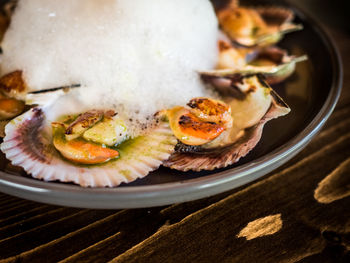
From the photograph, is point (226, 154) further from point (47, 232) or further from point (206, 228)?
point (47, 232)

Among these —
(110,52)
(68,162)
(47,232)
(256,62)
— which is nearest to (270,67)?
(256,62)

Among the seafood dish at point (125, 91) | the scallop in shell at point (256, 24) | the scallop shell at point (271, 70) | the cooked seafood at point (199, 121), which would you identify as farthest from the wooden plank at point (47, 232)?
the scallop in shell at point (256, 24)

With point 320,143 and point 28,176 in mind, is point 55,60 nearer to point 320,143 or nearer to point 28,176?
point 28,176

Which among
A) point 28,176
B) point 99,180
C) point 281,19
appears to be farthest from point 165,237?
point 281,19

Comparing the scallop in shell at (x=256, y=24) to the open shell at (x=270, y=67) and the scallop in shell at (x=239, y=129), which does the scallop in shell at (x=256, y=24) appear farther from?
the scallop in shell at (x=239, y=129)

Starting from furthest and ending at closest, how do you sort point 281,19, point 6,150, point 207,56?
1. point 281,19
2. point 207,56
3. point 6,150

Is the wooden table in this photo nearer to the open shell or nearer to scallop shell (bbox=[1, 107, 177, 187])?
scallop shell (bbox=[1, 107, 177, 187])

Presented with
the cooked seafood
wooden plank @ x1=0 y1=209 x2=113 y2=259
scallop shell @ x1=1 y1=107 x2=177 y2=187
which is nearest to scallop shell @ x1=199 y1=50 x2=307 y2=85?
the cooked seafood
